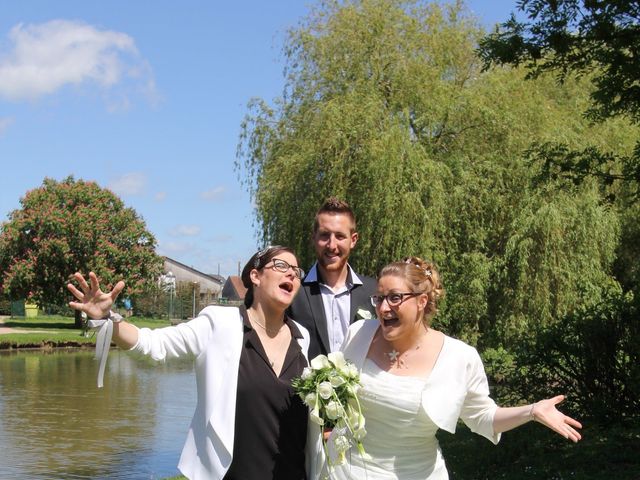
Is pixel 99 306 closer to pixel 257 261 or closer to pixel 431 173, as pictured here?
pixel 257 261

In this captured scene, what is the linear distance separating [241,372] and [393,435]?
0.72 meters

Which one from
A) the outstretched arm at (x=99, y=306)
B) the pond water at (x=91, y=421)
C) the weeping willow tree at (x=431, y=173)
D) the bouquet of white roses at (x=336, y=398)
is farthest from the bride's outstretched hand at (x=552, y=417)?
the weeping willow tree at (x=431, y=173)

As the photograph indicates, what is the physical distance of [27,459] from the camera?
12.4 m

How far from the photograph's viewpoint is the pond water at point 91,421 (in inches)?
470

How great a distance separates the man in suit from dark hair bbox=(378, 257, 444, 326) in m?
0.72

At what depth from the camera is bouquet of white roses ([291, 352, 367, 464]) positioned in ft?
11.8

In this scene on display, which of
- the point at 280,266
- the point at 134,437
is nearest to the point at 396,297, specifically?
the point at 280,266

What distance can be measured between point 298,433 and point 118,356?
101 feet

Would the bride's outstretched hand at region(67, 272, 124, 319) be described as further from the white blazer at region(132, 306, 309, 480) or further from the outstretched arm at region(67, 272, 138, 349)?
the white blazer at region(132, 306, 309, 480)

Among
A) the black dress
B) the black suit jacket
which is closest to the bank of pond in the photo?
the black dress

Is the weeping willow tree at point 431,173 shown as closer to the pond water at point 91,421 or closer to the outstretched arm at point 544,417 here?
the pond water at point 91,421

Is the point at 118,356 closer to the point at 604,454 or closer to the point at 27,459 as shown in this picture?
the point at 27,459

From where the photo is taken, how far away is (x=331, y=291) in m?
4.75

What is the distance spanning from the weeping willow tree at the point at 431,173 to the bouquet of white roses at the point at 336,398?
11213 millimetres
